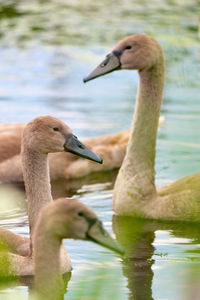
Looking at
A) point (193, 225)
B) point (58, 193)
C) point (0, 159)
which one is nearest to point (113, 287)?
point (193, 225)

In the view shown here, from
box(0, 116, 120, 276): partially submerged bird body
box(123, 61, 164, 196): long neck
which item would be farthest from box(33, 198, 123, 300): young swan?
box(123, 61, 164, 196): long neck

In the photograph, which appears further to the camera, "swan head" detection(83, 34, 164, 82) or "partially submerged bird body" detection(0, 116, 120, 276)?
"swan head" detection(83, 34, 164, 82)

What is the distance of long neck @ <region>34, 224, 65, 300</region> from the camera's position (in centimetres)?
590

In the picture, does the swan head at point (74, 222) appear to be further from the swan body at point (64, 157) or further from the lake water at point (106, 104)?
the swan body at point (64, 157)

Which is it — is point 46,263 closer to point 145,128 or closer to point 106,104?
point 145,128

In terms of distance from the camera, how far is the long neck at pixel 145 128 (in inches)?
370

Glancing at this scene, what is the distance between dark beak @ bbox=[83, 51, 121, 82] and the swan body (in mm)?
2336

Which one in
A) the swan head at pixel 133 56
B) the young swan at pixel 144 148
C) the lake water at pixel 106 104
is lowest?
the lake water at pixel 106 104

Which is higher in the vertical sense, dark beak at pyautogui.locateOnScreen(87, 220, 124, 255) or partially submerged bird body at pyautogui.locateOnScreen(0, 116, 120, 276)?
dark beak at pyautogui.locateOnScreen(87, 220, 124, 255)

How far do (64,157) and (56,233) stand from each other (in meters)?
5.81

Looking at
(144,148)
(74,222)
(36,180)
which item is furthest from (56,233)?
(144,148)

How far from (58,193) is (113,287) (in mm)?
3723

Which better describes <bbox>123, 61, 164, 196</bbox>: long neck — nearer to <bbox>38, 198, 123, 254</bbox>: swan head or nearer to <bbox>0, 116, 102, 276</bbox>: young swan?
<bbox>0, 116, 102, 276</bbox>: young swan

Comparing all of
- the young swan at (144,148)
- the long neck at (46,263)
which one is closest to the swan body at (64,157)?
the young swan at (144,148)
